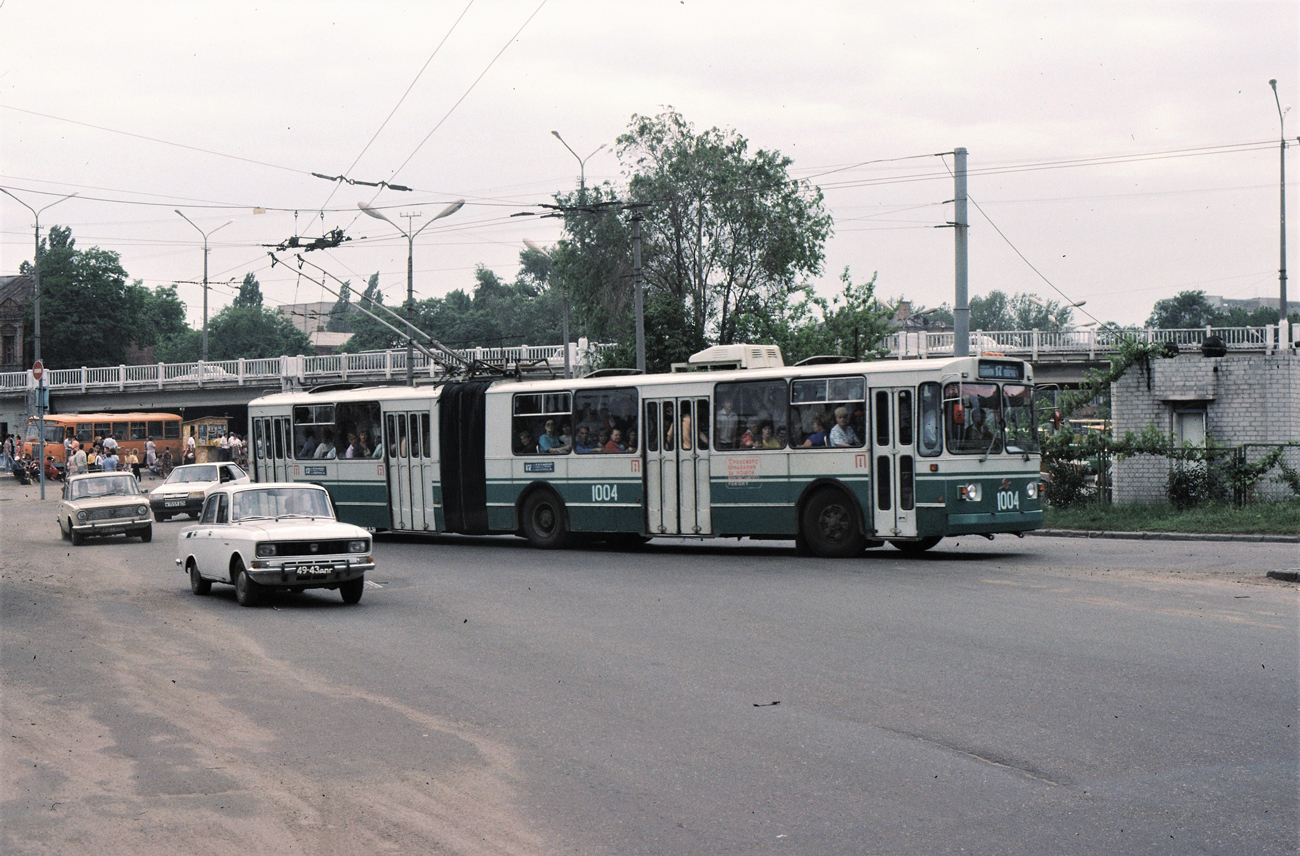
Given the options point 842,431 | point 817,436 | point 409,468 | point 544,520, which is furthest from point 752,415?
point 409,468

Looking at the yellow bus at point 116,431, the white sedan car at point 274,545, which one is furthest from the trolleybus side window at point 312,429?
the yellow bus at point 116,431

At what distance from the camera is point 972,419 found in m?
18.8

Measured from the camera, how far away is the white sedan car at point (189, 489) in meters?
33.5

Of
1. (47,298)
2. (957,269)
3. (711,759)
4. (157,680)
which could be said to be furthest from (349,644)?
(47,298)

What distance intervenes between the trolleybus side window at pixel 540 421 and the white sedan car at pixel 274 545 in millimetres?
6986

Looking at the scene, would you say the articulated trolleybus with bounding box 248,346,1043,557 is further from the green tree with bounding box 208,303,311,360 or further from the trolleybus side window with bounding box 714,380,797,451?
the green tree with bounding box 208,303,311,360

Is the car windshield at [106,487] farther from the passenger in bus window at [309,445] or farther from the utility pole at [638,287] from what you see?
the utility pole at [638,287]

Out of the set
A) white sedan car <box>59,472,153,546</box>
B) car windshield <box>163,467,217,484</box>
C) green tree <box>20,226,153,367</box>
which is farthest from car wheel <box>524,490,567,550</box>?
green tree <box>20,226,153,367</box>

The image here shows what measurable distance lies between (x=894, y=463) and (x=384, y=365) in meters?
46.4

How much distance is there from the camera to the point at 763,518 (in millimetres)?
20328

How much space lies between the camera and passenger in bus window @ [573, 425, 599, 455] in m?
22.7

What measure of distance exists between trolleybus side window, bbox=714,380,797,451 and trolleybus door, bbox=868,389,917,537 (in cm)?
148

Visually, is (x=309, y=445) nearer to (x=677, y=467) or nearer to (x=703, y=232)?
(x=677, y=467)

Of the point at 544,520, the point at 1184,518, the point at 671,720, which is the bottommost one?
the point at 671,720
